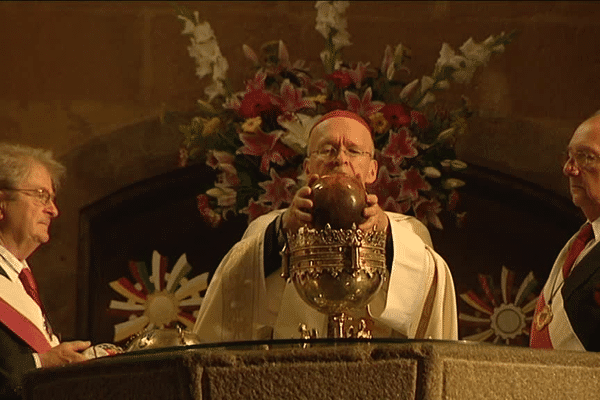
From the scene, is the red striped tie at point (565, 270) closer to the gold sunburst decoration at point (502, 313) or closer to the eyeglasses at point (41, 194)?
the gold sunburst decoration at point (502, 313)

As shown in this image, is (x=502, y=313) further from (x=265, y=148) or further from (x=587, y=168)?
(x=587, y=168)

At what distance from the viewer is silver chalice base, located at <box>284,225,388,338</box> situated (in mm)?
3018

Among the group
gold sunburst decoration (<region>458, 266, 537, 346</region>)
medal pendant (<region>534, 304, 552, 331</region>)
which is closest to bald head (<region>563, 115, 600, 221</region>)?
medal pendant (<region>534, 304, 552, 331</region>)

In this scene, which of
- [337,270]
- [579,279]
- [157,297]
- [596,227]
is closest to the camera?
[337,270]

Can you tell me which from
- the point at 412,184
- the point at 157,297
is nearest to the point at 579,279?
the point at 412,184

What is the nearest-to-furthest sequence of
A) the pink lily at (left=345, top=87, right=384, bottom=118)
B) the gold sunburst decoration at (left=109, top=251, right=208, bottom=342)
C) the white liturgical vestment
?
the white liturgical vestment < the pink lily at (left=345, top=87, right=384, bottom=118) < the gold sunburst decoration at (left=109, top=251, right=208, bottom=342)

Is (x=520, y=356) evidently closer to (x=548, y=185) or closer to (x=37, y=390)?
(x=37, y=390)

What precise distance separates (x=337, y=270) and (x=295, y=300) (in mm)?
1037

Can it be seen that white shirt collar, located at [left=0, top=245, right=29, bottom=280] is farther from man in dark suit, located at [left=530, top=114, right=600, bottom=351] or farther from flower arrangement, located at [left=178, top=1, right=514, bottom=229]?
man in dark suit, located at [left=530, top=114, right=600, bottom=351]

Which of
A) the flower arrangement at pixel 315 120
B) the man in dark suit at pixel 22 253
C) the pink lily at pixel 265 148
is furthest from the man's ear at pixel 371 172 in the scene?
the man in dark suit at pixel 22 253

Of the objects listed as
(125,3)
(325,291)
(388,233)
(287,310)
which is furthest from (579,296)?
(125,3)

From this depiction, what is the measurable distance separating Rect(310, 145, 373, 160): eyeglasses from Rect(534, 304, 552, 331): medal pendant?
2.29 feet

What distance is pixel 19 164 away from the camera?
448 cm

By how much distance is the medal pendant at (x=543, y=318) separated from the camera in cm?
410
